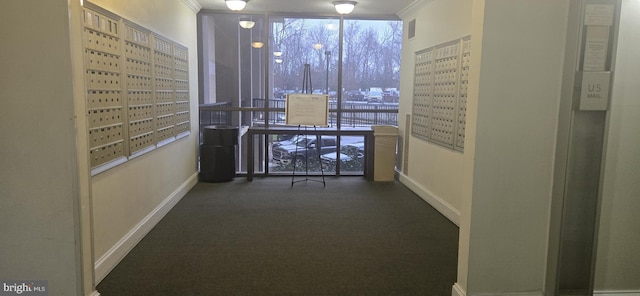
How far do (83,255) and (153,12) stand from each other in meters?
2.68

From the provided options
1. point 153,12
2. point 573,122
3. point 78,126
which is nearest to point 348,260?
point 573,122

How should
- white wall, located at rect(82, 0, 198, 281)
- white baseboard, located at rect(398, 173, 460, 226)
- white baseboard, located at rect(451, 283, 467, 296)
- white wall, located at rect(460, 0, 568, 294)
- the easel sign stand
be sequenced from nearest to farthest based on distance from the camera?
white wall, located at rect(460, 0, 568, 294), white baseboard, located at rect(451, 283, 467, 296), white wall, located at rect(82, 0, 198, 281), white baseboard, located at rect(398, 173, 460, 226), the easel sign stand

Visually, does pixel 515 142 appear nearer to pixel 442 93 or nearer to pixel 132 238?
pixel 442 93

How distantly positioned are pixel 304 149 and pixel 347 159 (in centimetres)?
70

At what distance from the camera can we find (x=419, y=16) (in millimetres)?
5812

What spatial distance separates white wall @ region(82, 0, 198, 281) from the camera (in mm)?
3148

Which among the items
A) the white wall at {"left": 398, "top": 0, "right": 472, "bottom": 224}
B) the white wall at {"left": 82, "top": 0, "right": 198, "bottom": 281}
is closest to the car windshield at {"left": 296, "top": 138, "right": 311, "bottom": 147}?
the white wall at {"left": 398, "top": 0, "right": 472, "bottom": 224}

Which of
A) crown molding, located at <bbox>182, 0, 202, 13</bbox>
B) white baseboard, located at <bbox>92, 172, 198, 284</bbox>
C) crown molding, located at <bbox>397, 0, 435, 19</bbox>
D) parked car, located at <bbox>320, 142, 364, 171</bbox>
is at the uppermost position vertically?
crown molding, located at <bbox>397, 0, 435, 19</bbox>

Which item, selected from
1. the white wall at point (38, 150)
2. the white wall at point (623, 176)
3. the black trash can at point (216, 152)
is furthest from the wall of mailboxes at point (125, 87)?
the white wall at point (623, 176)

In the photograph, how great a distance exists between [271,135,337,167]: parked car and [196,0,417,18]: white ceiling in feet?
6.20

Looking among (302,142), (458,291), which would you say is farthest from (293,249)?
(302,142)

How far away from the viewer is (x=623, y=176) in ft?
8.41

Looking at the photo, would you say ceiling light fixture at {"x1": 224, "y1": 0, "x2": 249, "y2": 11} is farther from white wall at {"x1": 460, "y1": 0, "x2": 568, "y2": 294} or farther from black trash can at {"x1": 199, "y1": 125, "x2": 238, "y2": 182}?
white wall at {"x1": 460, "y1": 0, "x2": 568, "y2": 294}

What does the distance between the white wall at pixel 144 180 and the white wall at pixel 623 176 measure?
319cm
